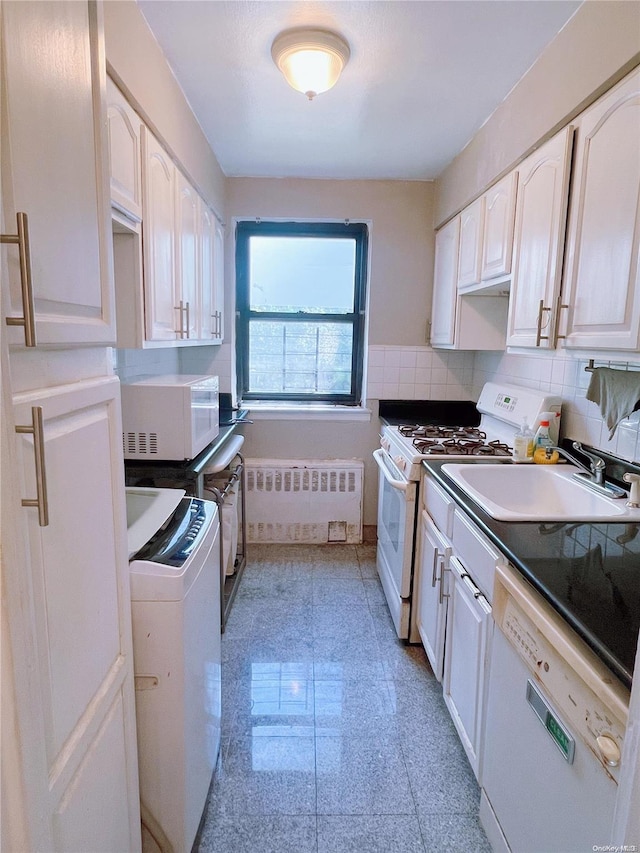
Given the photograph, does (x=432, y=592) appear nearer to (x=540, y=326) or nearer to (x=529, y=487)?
(x=529, y=487)

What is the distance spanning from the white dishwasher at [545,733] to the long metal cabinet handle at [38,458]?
0.95 m

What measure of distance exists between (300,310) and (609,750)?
3036mm

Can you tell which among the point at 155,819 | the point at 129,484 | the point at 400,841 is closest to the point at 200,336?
the point at 129,484

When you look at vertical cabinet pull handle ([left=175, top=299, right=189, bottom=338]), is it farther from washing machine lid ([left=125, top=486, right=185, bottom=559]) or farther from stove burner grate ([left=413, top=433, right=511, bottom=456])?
stove burner grate ([left=413, top=433, right=511, bottom=456])

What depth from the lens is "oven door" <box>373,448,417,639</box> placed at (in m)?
2.22

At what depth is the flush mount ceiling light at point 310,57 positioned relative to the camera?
64.7 inches

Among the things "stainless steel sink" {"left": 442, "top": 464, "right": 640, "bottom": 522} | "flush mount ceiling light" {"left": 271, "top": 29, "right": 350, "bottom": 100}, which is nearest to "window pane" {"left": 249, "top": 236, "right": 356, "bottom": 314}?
"flush mount ceiling light" {"left": 271, "top": 29, "right": 350, "bottom": 100}

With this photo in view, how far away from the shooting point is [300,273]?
3402 millimetres

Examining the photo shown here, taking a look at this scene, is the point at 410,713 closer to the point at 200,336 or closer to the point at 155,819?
the point at 155,819

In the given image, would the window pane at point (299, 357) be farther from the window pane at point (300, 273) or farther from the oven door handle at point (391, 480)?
the oven door handle at point (391, 480)

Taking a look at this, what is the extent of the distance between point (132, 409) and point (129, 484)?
0.31 meters

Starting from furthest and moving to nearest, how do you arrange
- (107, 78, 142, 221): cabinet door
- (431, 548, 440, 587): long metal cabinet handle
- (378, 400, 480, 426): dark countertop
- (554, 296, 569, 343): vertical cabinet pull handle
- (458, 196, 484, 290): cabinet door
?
(378, 400, 480, 426): dark countertop < (458, 196, 484, 290): cabinet door < (431, 548, 440, 587): long metal cabinet handle < (554, 296, 569, 343): vertical cabinet pull handle < (107, 78, 142, 221): cabinet door

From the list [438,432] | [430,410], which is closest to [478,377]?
[430,410]

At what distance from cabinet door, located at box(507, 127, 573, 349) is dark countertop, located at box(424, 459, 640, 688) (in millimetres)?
679
